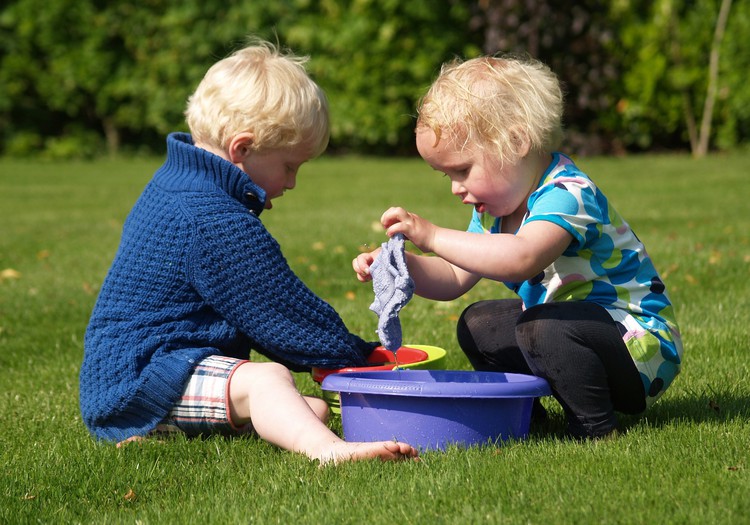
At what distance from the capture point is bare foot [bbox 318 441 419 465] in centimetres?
249

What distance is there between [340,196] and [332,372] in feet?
24.2

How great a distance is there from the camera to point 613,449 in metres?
2.54

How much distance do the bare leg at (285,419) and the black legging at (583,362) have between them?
Result: 0.45m

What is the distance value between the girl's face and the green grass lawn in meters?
0.68

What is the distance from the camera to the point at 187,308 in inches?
114

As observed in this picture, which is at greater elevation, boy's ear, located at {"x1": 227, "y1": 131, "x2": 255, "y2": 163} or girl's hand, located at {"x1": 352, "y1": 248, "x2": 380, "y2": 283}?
boy's ear, located at {"x1": 227, "y1": 131, "x2": 255, "y2": 163}

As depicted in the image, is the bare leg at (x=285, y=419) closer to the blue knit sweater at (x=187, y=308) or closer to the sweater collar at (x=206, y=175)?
the blue knit sweater at (x=187, y=308)

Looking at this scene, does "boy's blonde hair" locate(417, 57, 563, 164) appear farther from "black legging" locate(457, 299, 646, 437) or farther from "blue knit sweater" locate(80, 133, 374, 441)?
"blue knit sweater" locate(80, 133, 374, 441)

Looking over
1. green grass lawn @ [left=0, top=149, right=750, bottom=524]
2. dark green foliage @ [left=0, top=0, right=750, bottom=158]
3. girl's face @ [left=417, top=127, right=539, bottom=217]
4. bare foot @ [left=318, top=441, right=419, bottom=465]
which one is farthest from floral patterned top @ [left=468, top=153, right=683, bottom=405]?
dark green foliage @ [left=0, top=0, right=750, bottom=158]

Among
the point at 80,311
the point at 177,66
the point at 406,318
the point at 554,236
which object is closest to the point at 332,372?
the point at 554,236

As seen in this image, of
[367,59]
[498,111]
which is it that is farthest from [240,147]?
[367,59]

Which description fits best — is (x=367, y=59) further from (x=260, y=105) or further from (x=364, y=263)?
(x=364, y=263)

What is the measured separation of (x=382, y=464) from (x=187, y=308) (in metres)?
0.80

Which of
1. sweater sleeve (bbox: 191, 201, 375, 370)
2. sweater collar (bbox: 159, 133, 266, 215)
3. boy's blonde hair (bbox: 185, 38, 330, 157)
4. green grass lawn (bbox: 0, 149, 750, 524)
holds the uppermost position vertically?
boy's blonde hair (bbox: 185, 38, 330, 157)
